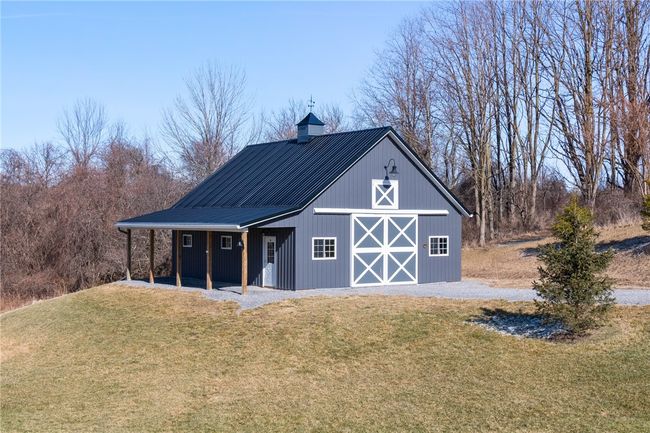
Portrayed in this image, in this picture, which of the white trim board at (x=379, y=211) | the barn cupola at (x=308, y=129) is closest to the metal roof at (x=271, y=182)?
the barn cupola at (x=308, y=129)

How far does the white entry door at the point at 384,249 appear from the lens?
→ 2455cm

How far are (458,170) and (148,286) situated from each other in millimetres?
25197

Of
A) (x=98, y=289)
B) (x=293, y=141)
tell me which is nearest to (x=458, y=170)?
(x=293, y=141)

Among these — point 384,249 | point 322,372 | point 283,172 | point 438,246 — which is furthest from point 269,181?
point 322,372

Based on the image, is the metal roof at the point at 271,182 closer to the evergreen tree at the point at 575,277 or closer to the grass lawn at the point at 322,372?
the grass lawn at the point at 322,372

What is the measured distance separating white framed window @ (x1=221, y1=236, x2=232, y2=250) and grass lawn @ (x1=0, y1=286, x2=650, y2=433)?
472 centimetres

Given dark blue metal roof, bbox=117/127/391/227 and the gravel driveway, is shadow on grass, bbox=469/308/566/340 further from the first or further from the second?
dark blue metal roof, bbox=117/127/391/227

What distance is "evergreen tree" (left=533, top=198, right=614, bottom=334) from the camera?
15.9 metres

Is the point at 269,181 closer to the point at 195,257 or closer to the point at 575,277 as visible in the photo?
the point at 195,257

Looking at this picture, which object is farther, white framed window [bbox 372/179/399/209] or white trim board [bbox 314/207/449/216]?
white framed window [bbox 372/179/399/209]

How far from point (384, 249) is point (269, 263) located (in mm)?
3965

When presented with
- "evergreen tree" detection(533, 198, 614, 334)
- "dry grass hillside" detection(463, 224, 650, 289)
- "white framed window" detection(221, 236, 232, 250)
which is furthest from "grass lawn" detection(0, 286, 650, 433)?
"dry grass hillside" detection(463, 224, 650, 289)

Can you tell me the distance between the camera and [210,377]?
1544cm

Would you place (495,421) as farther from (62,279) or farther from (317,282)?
(62,279)
